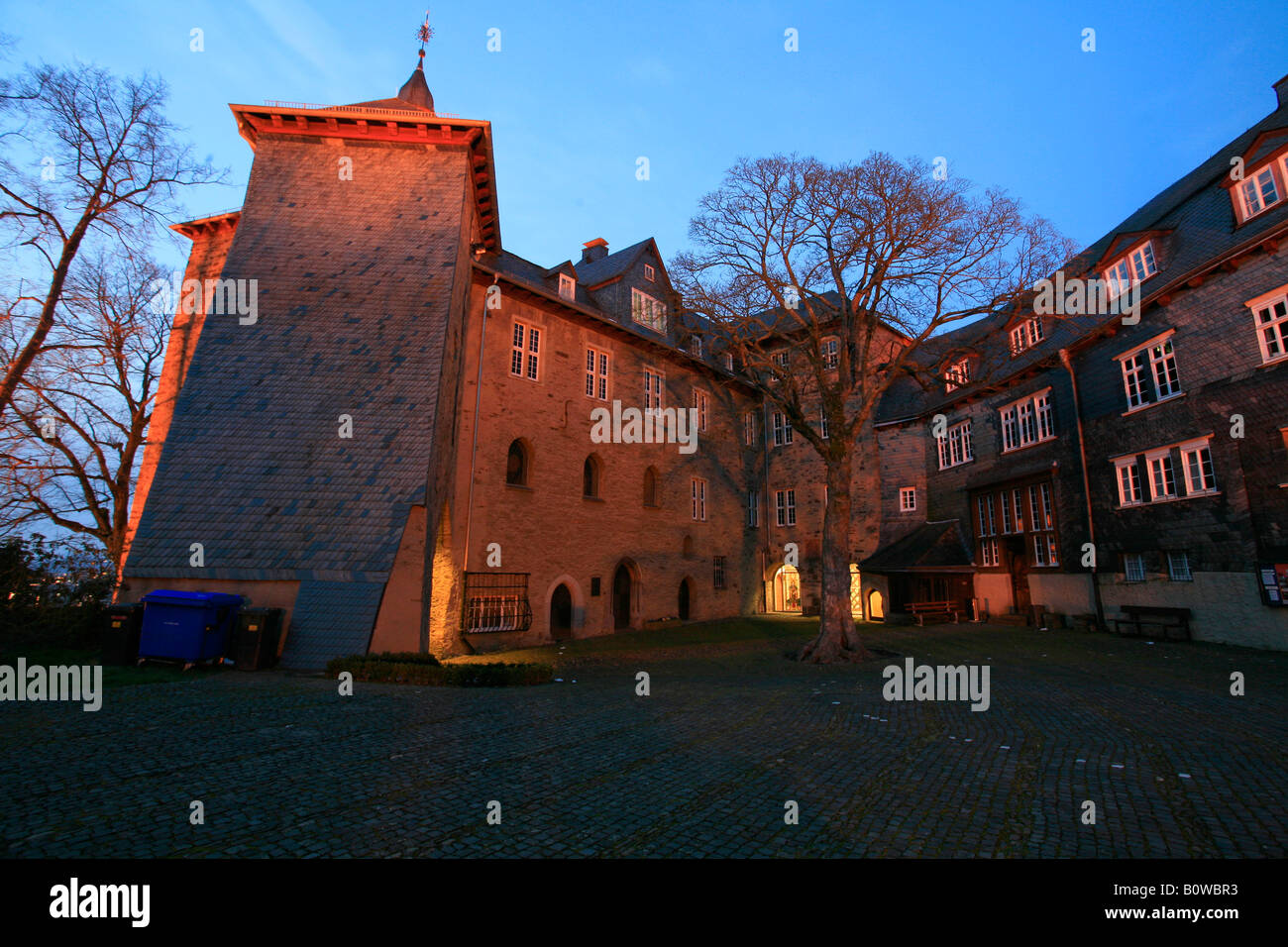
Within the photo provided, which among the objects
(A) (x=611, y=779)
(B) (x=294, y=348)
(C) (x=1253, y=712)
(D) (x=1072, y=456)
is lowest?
(C) (x=1253, y=712)

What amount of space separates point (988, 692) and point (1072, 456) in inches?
583

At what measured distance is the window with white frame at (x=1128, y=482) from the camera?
18344 mm

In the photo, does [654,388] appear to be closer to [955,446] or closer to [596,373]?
[596,373]

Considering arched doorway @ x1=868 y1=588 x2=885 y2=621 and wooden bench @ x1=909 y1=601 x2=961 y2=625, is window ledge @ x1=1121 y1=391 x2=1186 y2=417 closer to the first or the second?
wooden bench @ x1=909 y1=601 x2=961 y2=625

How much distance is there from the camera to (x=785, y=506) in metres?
29.8

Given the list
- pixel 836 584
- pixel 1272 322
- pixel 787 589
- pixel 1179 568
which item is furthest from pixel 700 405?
pixel 1272 322

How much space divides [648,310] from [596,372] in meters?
5.63

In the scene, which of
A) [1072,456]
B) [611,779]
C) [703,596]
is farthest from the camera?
A: [703,596]

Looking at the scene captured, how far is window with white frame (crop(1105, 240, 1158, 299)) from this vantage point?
730 inches

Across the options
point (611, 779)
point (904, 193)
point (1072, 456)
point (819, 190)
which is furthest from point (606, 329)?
point (611, 779)

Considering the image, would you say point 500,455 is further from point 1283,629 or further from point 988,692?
point 1283,629

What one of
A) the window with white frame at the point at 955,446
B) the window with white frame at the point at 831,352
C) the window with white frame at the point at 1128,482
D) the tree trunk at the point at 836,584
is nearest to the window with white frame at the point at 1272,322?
the window with white frame at the point at 1128,482

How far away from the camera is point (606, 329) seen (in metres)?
23.0

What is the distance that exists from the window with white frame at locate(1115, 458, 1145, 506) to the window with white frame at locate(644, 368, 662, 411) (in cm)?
1594
